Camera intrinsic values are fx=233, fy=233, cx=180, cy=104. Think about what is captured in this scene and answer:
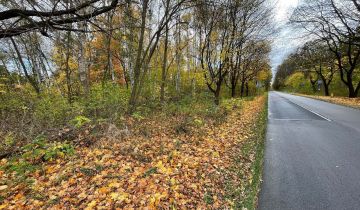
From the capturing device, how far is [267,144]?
7.75m

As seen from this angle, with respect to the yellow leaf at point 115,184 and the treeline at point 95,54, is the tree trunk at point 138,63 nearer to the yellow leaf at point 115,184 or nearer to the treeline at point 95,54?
the treeline at point 95,54

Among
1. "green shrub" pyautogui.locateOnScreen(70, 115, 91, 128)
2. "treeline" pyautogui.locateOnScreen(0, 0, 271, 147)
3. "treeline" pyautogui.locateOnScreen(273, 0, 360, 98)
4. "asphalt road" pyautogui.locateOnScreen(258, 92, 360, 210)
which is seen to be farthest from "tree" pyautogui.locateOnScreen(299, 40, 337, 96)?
"green shrub" pyautogui.locateOnScreen(70, 115, 91, 128)

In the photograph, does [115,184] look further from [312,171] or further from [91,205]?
[312,171]

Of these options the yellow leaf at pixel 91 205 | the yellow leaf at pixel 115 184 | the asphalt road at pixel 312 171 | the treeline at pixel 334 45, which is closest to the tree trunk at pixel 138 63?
the asphalt road at pixel 312 171

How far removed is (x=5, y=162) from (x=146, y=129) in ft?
12.7

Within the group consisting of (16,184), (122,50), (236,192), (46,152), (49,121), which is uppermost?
(122,50)

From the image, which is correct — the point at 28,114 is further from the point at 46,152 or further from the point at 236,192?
the point at 236,192

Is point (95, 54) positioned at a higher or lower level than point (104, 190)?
higher

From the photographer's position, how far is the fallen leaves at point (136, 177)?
12.9ft

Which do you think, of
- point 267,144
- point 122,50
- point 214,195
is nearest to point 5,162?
point 214,195

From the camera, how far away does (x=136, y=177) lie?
15.5 feet

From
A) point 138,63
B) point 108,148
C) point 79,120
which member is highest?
point 138,63

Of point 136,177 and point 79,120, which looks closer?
point 136,177

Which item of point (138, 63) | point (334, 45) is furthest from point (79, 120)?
point (334, 45)
